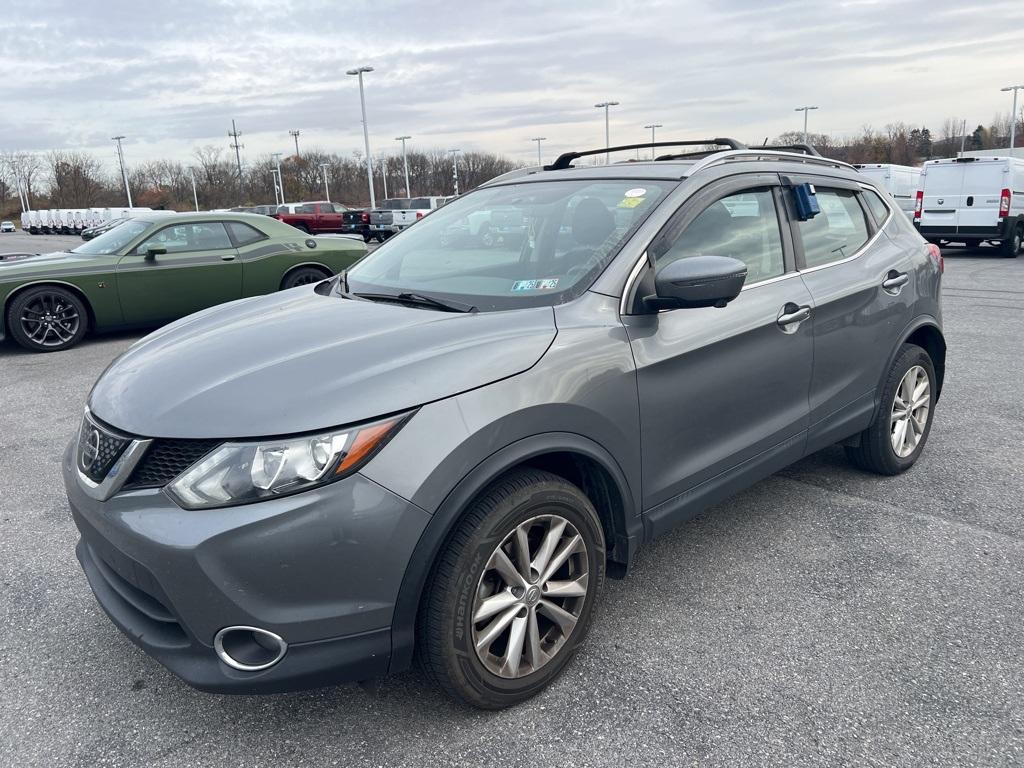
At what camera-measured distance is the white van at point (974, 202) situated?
16.1 meters

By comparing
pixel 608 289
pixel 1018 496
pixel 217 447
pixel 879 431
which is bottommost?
pixel 1018 496

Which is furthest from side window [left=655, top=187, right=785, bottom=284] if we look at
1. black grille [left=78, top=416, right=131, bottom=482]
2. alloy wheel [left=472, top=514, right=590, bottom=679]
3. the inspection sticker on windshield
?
black grille [left=78, top=416, right=131, bottom=482]

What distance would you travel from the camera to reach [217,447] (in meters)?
2.06

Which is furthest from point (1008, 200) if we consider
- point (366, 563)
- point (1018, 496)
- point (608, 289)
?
point (366, 563)

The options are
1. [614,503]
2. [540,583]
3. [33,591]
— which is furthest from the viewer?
[33,591]

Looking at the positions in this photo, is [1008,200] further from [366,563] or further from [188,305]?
[366,563]

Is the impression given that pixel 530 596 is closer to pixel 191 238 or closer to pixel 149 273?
pixel 149 273

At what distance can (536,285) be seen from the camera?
2.84m

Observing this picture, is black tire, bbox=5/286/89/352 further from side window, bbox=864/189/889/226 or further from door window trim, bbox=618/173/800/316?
side window, bbox=864/189/889/226

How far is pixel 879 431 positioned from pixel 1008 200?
1507 cm

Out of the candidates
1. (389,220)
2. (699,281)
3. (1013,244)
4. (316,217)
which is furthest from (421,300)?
(316,217)

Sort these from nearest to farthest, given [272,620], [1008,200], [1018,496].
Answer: [272,620] → [1018,496] → [1008,200]

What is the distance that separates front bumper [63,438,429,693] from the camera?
1.98 meters

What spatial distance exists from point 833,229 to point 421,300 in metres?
2.12
